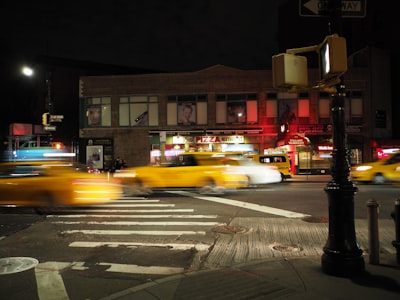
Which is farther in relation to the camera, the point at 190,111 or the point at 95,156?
the point at 95,156

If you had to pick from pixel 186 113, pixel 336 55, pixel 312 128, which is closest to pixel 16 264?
pixel 336 55

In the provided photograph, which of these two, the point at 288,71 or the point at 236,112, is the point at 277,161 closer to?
the point at 236,112

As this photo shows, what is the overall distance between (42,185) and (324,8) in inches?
362

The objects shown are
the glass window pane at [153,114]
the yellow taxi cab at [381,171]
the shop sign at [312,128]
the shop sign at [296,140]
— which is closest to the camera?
the yellow taxi cab at [381,171]

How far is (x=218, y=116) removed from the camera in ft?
115

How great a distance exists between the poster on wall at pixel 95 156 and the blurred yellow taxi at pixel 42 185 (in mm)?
23487

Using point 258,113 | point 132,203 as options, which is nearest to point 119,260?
point 132,203

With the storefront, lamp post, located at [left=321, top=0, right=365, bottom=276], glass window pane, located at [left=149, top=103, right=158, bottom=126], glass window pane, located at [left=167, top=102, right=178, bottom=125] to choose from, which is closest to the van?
the storefront

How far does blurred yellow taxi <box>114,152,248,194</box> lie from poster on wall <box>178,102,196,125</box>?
56.2 ft

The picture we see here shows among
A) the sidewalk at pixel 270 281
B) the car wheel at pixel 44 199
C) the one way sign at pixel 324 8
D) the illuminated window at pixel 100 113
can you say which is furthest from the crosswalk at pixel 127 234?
the illuminated window at pixel 100 113

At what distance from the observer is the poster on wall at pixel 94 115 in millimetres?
36344

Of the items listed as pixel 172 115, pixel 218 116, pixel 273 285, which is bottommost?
pixel 273 285

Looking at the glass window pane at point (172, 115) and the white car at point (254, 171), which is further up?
the glass window pane at point (172, 115)

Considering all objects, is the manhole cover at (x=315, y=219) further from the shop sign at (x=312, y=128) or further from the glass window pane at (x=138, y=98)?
the glass window pane at (x=138, y=98)
